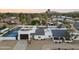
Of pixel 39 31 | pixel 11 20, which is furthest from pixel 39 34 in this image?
pixel 11 20

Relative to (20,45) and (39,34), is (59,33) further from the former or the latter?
Result: (20,45)

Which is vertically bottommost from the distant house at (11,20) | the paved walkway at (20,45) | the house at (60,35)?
the paved walkway at (20,45)

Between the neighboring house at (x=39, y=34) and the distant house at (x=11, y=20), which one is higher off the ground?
the distant house at (x=11, y=20)

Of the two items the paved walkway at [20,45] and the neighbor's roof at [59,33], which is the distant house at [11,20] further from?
the neighbor's roof at [59,33]

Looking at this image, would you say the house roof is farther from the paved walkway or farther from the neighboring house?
the paved walkway

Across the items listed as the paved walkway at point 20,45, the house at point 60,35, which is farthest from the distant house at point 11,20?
the house at point 60,35

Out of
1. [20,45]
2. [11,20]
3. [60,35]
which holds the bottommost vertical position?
[20,45]

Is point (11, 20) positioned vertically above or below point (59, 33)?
above

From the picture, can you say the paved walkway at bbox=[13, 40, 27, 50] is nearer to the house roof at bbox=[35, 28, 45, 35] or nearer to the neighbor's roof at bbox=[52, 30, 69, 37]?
the house roof at bbox=[35, 28, 45, 35]

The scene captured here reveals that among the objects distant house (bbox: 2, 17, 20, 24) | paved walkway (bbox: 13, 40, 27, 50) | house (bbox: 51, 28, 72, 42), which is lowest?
paved walkway (bbox: 13, 40, 27, 50)

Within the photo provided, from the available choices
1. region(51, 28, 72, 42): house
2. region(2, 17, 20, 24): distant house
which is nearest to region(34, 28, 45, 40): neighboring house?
region(51, 28, 72, 42): house

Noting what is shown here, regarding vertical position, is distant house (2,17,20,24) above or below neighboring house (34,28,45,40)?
above
